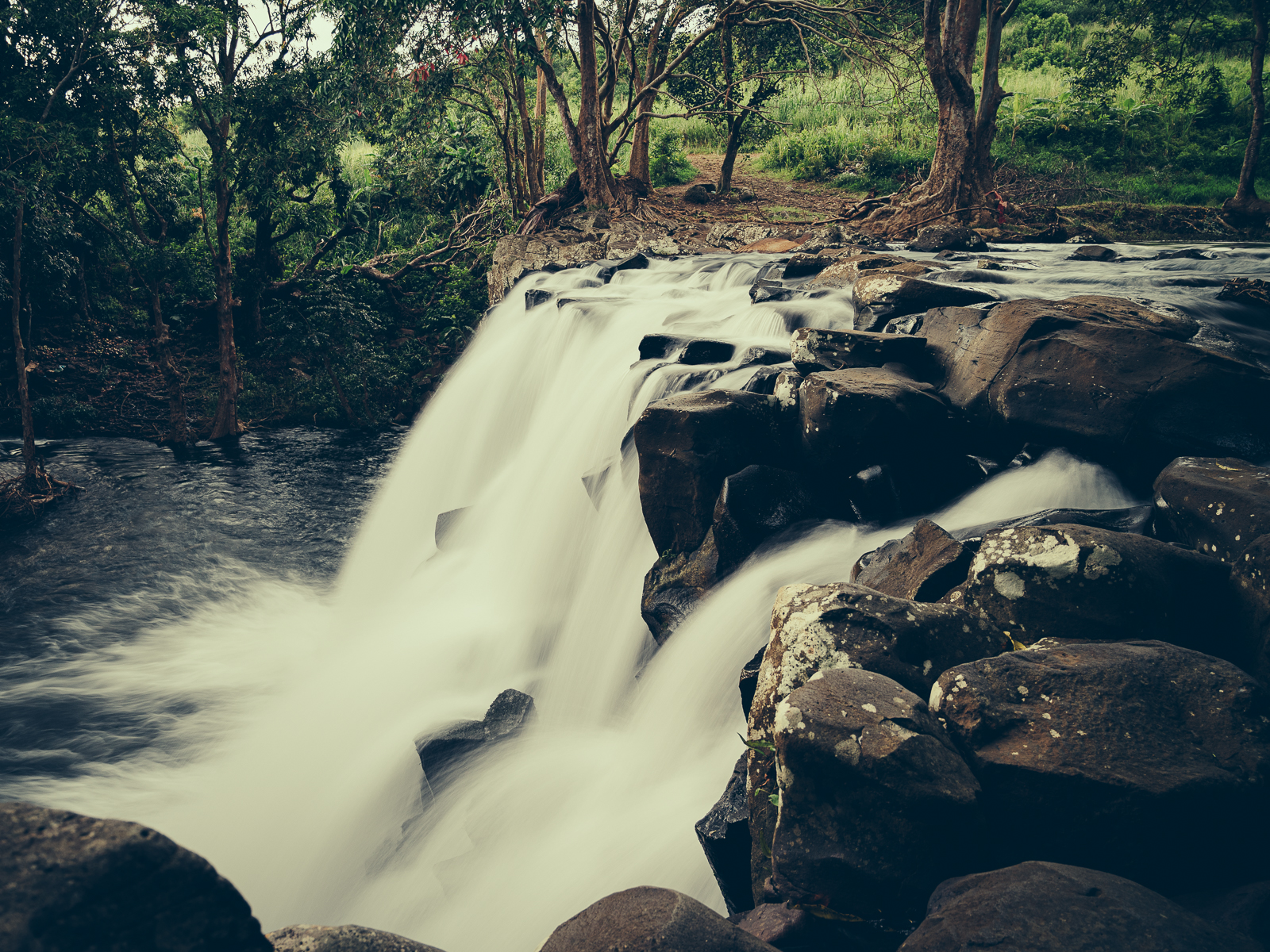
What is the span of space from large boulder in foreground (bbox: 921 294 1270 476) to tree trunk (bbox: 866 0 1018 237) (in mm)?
9498

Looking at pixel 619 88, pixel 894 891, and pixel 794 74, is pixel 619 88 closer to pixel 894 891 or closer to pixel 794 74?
pixel 794 74

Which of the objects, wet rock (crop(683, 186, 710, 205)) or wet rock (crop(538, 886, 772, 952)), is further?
wet rock (crop(683, 186, 710, 205))

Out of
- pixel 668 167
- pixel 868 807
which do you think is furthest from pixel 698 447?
pixel 668 167

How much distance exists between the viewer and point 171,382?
12.2 m

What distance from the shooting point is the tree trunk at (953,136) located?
13242mm

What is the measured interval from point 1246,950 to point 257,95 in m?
13.5

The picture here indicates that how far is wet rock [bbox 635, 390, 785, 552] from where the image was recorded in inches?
189

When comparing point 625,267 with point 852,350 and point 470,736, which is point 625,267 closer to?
point 852,350

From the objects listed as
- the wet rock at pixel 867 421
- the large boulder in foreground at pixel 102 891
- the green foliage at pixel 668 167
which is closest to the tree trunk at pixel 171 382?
the wet rock at pixel 867 421

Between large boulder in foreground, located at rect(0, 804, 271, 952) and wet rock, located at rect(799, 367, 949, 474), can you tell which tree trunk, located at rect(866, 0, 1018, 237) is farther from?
large boulder in foreground, located at rect(0, 804, 271, 952)

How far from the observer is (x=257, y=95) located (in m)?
11.2

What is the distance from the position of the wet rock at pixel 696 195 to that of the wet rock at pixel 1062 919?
17.7 m

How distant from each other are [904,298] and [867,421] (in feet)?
7.59

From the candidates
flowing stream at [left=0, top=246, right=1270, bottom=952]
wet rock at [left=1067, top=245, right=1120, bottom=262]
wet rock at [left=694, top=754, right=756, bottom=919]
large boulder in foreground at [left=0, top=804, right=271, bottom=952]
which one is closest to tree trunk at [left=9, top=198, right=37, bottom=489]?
flowing stream at [left=0, top=246, right=1270, bottom=952]
